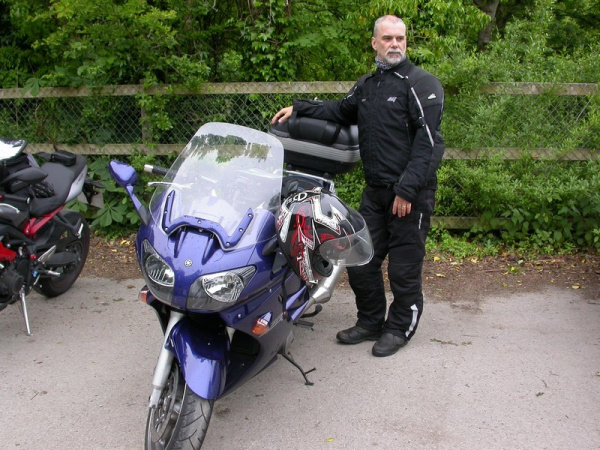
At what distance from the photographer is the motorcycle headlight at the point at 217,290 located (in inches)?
110

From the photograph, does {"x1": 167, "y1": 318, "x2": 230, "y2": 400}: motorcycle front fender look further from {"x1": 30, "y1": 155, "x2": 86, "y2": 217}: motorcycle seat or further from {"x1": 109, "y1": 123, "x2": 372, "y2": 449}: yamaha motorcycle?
{"x1": 30, "y1": 155, "x2": 86, "y2": 217}: motorcycle seat

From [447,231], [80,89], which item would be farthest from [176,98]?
[447,231]

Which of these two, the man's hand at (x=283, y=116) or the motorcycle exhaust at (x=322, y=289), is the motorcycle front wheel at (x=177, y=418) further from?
the man's hand at (x=283, y=116)

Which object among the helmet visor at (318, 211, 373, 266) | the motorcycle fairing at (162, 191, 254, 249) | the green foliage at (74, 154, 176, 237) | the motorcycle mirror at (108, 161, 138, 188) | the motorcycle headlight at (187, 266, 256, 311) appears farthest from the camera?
the green foliage at (74, 154, 176, 237)

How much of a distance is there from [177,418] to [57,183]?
252 centimetres

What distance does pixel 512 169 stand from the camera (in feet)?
19.5

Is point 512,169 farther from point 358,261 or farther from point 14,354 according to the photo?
point 14,354

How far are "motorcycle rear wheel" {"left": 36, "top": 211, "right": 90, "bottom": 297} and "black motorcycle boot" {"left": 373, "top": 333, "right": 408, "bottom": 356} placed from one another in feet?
8.17

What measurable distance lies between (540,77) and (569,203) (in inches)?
46.2

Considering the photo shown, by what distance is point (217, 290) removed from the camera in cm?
281

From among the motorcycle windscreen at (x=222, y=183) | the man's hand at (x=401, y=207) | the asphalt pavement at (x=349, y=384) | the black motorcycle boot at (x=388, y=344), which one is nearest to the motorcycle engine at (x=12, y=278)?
the asphalt pavement at (x=349, y=384)

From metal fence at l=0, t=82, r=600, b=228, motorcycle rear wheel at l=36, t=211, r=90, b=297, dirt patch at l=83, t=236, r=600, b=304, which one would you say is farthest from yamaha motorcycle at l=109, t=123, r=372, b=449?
metal fence at l=0, t=82, r=600, b=228

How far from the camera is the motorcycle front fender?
9.37 feet

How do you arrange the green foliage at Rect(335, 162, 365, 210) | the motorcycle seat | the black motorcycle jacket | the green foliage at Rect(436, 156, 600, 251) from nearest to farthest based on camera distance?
A: the black motorcycle jacket → the motorcycle seat → the green foliage at Rect(436, 156, 600, 251) → the green foliage at Rect(335, 162, 365, 210)
